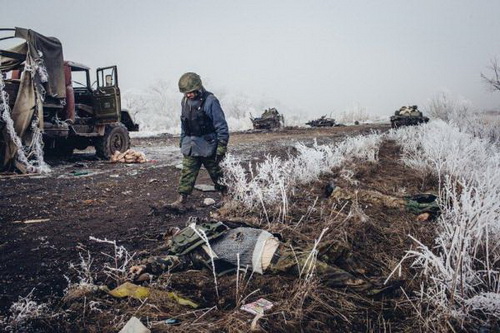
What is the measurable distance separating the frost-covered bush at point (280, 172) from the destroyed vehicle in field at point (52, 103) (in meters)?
4.45

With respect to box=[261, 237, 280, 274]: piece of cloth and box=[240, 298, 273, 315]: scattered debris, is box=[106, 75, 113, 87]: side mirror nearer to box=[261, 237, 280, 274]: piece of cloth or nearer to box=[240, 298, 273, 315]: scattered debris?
box=[261, 237, 280, 274]: piece of cloth

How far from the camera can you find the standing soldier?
4695mm

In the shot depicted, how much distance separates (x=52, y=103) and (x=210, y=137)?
5.36m

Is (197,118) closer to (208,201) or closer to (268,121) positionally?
(208,201)

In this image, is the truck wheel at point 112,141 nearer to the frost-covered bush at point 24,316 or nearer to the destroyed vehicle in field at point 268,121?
the frost-covered bush at point 24,316

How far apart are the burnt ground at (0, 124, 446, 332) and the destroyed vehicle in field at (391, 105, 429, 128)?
12456 millimetres

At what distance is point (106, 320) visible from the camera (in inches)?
81.8

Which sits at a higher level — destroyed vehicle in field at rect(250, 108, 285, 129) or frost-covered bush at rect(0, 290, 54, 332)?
destroyed vehicle in field at rect(250, 108, 285, 129)

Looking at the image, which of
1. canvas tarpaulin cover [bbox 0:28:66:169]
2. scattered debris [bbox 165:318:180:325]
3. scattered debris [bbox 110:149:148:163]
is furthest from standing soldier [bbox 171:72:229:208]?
scattered debris [bbox 110:149:148:163]

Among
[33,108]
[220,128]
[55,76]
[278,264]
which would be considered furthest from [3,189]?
[278,264]

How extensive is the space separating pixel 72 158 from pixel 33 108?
297 cm

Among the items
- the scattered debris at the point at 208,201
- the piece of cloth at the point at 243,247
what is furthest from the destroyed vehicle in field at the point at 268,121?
the piece of cloth at the point at 243,247

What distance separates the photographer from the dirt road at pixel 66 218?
2832 mm

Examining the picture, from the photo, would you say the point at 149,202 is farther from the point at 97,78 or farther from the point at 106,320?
the point at 97,78
